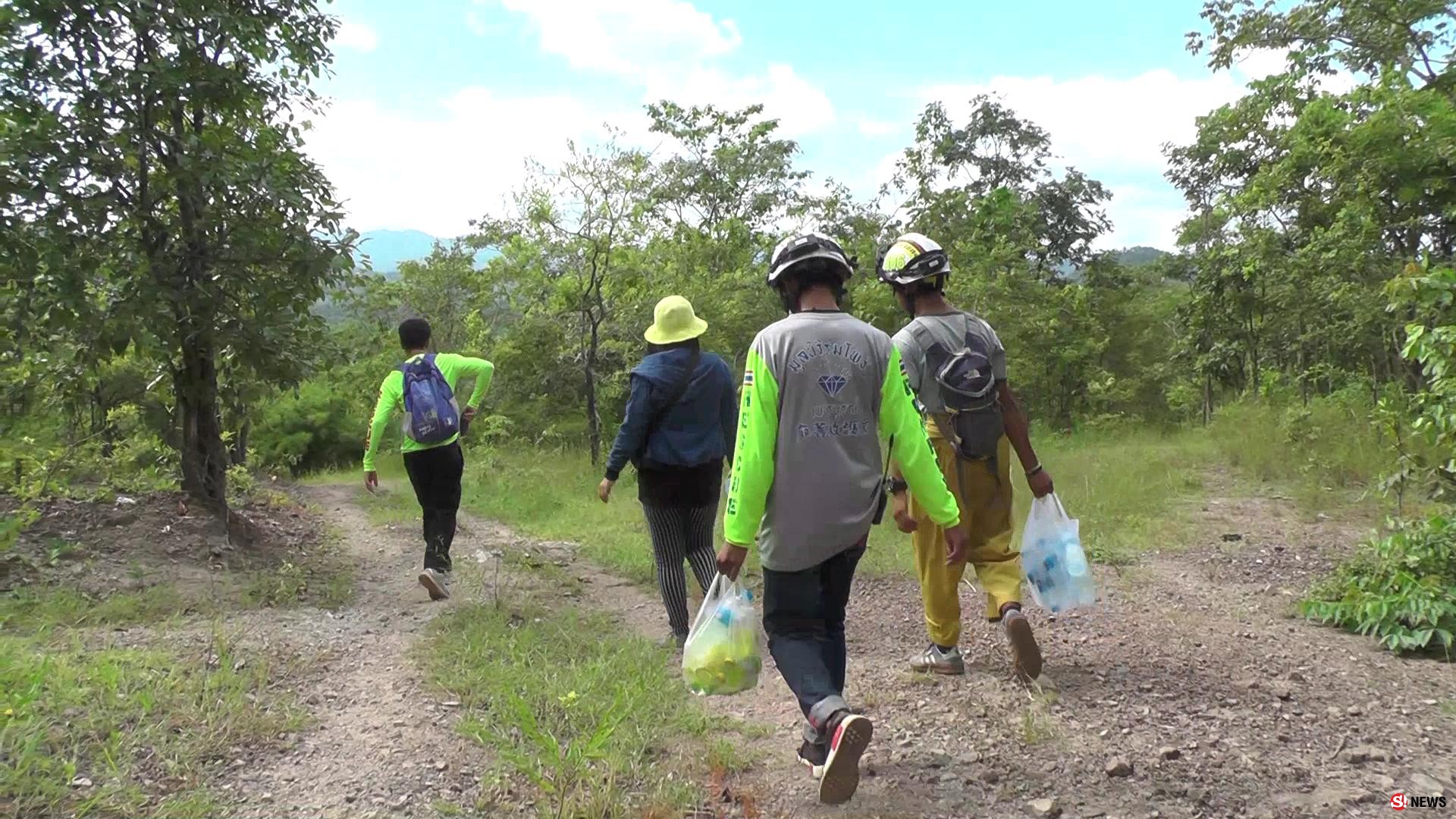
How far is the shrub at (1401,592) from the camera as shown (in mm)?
3877

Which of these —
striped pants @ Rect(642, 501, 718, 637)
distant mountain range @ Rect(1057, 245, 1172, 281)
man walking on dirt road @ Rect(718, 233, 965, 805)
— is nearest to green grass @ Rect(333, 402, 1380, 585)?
striped pants @ Rect(642, 501, 718, 637)

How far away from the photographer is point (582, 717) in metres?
3.26

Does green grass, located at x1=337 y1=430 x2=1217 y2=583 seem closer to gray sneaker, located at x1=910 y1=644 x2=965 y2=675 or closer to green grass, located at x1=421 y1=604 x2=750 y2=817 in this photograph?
green grass, located at x1=421 y1=604 x2=750 y2=817

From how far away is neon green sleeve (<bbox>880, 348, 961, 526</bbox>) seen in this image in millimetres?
2795

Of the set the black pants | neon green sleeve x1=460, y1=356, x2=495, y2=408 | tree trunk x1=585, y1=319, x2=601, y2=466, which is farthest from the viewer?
tree trunk x1=585, y1=319, x2=601, y2=466

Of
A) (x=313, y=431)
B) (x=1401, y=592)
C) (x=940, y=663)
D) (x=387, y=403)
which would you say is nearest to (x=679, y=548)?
(x=940, y=663)

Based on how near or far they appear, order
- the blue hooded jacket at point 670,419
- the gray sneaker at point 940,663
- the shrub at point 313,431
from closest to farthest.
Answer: the gray sneaker at point 940,663 → the blue hooded jacket at point 670,419 → the shrub at point 313,431

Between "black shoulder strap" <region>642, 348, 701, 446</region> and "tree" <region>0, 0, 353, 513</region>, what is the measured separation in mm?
3243

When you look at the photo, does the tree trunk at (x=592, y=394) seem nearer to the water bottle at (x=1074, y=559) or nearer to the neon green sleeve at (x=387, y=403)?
the neon green sleeve at (x=387, y=403)

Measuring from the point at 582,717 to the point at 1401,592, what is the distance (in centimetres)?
390

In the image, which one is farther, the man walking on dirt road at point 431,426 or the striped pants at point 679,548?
the man walking on dirt road at point 431,426

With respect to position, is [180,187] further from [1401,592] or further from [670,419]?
[1401,592]

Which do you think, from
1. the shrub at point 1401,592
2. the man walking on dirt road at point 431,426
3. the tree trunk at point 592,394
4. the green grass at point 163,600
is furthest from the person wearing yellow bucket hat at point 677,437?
the tree trunk at point 592,394

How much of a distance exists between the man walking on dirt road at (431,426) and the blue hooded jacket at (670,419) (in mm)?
1565
